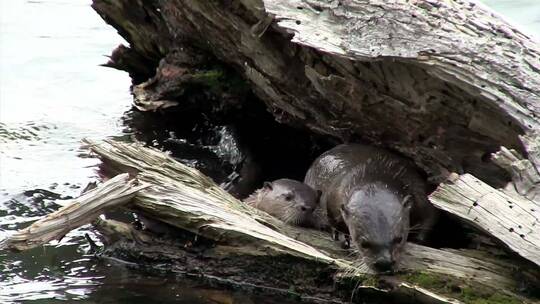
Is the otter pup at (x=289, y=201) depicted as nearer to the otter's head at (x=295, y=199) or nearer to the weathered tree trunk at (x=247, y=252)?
the otter's head at (x=295, y=199)

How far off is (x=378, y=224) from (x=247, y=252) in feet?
2.12

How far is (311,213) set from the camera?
488 cm

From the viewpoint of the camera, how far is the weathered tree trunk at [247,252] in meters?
3.95

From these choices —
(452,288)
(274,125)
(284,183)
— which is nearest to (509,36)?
(452,288)

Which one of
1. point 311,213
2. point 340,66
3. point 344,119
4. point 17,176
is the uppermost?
point 340,66

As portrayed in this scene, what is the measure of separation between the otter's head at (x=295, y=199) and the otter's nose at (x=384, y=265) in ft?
2.82

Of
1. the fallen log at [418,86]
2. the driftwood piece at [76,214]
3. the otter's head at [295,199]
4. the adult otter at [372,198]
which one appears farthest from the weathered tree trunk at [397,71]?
the driftwood piece at [76,214]

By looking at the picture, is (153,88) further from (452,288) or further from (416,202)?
(452,288)

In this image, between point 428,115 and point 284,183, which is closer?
point 428,115

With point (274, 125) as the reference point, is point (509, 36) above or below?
above

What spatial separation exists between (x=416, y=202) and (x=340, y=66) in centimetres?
75

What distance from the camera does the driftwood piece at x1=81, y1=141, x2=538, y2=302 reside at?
3.98 m

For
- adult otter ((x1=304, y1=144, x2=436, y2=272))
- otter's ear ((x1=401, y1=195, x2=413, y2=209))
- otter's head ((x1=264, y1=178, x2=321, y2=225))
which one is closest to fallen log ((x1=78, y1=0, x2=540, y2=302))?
adult otter ((x1=304, y1=144, x2=436, y2=272))

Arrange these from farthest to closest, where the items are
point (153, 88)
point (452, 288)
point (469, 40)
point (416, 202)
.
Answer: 1. point (153, 88)
2. point (416, 202)
3. point (469, 40)
4. point (452, 288)
